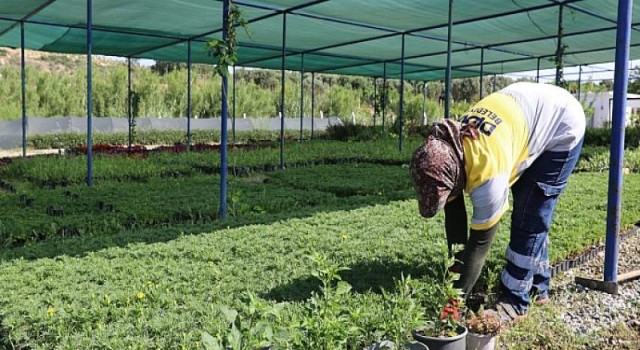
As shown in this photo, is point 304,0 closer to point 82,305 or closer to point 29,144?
point 82,305

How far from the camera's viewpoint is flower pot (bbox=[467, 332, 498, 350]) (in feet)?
7.79

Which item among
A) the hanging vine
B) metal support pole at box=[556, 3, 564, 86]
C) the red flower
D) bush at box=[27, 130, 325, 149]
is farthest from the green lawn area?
bush at box=[27, 130, 325, 149]

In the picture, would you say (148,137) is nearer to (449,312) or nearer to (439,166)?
(439,166)

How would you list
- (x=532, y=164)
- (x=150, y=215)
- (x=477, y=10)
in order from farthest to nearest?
1. (x=477, y=10)
2. (x=150, y=215)
3. (x=532, y=164)

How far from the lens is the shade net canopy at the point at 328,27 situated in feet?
25.4

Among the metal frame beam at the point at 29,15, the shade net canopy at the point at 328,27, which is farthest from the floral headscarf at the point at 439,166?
the metal frame beam at the point at 29,15

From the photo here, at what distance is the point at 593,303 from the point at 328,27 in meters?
7.19

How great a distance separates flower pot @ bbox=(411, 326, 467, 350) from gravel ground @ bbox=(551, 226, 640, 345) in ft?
3.05

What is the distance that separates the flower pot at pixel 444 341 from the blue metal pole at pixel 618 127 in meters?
1.66

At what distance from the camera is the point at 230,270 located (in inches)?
131

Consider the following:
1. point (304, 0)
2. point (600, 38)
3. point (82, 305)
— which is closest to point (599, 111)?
point (600, 38)

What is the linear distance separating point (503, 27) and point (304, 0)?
3.92 m

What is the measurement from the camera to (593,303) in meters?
3.21

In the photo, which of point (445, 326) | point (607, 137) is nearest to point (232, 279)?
point (445, 326)
